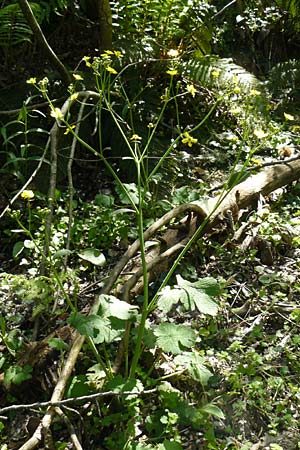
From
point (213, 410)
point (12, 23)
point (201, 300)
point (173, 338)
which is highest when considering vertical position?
point (12, 23)

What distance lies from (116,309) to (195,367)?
1.18ft

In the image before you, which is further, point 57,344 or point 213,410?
point 57,344

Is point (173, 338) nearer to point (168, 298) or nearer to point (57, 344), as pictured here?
point (168, 298)

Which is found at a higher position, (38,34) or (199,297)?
(38,34)

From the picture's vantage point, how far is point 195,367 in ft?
6.35

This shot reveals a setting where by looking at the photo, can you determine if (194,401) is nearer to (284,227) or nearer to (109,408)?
(109,408)

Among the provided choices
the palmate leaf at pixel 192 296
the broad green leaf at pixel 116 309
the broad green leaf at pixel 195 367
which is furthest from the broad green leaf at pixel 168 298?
the broad green leaf at pixel 195 367

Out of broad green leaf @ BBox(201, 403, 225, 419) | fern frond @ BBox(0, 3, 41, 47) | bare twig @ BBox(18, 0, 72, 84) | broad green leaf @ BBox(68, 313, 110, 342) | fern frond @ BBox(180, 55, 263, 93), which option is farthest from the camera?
fern frond @ BBox(180, 55, 263, 93)

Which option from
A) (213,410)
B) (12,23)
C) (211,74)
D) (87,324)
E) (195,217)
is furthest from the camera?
(211,74)

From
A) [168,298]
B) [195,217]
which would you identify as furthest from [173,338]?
[195,217]

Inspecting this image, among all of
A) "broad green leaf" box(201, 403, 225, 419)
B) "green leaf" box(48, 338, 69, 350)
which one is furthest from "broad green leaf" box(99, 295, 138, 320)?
"broad green leaf" box(201, 403, 225, 419)

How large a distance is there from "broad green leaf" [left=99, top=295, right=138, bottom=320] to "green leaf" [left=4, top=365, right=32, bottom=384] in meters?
0.45

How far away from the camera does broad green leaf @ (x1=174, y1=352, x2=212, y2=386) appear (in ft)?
6.26

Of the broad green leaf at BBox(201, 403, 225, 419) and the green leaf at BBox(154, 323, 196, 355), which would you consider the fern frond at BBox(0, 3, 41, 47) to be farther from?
the broad green leaf at BBox(201, 403, 225, 419)
